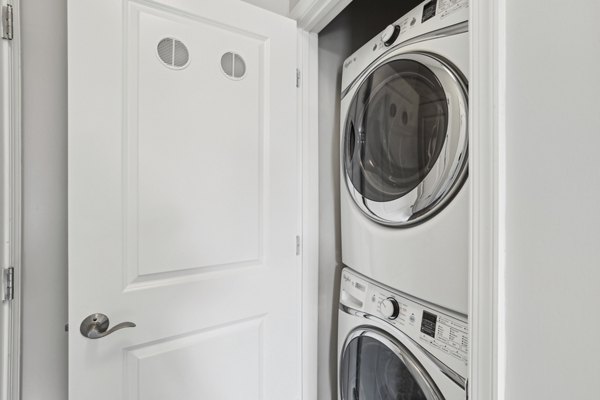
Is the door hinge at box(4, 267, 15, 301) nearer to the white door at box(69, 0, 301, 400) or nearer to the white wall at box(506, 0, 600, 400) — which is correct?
the white door at box(69, 0, 301, 400)

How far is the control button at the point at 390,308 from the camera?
912mm

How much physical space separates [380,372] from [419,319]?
32cm

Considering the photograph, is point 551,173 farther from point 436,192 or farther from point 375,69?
point 375,69

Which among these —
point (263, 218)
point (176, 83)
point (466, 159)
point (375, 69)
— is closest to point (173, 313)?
point (263, 218)

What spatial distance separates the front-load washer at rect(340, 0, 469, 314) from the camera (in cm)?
72

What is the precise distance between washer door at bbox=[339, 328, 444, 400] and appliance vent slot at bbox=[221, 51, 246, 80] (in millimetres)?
1046

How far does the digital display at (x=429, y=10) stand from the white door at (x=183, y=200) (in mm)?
549

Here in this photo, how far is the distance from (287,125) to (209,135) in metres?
0.33

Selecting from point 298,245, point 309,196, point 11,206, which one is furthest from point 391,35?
point 11,206

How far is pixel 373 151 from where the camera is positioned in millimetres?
1075

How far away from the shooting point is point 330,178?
1388 millimetres

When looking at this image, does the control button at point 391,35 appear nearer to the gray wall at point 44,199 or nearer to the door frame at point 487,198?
the door frame at point 487,198

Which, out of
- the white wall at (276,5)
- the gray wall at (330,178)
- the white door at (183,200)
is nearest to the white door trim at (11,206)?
the white door at (183,200)

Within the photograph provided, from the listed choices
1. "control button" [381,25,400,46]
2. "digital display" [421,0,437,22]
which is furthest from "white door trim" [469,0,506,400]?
"control button" [381,25,400,46]
